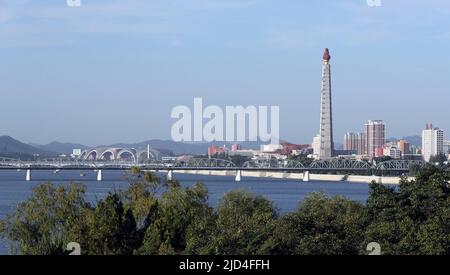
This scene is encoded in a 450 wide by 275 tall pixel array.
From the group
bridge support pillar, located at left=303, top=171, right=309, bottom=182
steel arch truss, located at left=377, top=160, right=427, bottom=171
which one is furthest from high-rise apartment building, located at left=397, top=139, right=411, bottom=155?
bridge support pillar, located at left=303, top=171, right=309, bottom=182

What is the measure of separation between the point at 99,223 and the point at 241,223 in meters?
0.92

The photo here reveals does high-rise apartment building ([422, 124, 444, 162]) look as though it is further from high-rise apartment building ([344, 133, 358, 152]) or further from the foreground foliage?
the foreground foliage

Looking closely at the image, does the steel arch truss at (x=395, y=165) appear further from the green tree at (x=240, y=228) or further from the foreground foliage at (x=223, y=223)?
the green tree at (x=240, y=228)

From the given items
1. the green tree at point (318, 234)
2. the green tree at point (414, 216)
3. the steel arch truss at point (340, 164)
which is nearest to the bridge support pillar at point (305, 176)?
the steel arch truss at point (340, 164)

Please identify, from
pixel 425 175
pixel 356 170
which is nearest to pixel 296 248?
pixel 425 175

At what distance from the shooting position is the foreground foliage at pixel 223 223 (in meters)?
5.39

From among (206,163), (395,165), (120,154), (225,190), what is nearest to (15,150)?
(120,154)

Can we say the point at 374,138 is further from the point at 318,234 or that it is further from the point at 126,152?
the point at 318,234

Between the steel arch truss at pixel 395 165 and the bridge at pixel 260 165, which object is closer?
the bridge at pixel 260 165

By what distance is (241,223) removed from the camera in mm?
6102

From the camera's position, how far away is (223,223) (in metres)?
6.42

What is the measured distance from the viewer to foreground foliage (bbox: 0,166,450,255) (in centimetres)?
539

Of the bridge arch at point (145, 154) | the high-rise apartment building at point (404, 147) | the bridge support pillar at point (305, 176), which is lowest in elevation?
the bridge support pillar at point (305, 176)

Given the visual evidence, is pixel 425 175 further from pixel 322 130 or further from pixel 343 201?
pixel 322 130
